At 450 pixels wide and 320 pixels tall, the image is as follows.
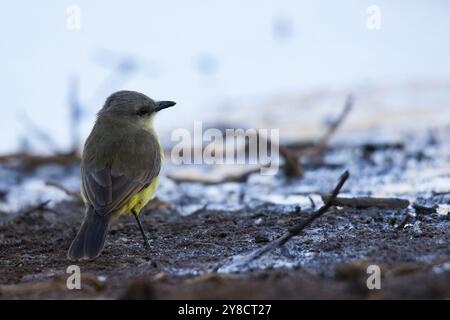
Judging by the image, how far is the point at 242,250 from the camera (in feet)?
16.5

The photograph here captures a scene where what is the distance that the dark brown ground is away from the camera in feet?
12.0

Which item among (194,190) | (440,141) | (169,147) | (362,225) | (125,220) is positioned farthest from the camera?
(169,147)

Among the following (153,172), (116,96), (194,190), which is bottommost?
(194,190)

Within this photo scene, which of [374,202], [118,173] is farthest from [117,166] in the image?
[374,202]

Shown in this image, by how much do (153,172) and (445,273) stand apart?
9.76 ft

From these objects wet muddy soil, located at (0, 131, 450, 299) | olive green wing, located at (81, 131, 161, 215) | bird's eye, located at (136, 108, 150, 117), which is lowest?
wet muddy soil, located at (0, 131, 450, 299)

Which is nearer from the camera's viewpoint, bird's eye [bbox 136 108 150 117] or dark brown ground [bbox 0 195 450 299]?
Answer: dark brown ground [bbox 0 195 450 299]

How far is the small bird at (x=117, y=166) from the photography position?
17.8 feet

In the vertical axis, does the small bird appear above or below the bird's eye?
below

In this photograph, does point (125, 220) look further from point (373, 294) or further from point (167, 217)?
point (373, 294)

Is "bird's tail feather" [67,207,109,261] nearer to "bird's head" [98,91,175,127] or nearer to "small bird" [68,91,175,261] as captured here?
"small bird" [68,91,175,261]

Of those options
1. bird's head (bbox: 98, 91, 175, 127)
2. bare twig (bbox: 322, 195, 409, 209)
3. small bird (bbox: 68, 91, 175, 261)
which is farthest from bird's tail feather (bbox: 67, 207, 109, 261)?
bare twig (bbox: 322, 195, 409, 209)

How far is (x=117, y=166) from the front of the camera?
239 inches
